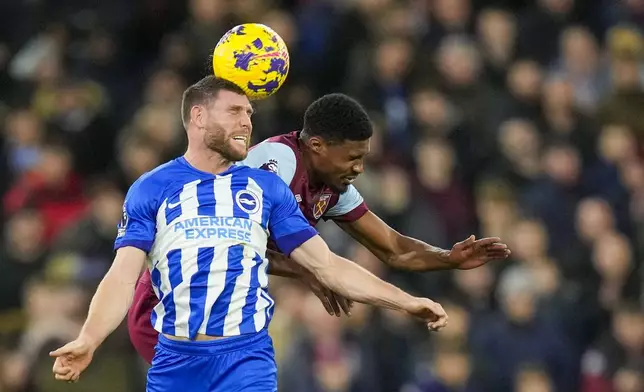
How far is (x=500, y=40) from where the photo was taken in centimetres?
1244

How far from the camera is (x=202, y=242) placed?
5.87 m

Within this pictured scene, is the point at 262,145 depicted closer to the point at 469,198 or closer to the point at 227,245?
the point at 227,245

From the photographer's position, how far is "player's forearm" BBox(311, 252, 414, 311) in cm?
595

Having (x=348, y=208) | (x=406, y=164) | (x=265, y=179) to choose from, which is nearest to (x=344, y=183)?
(x=348, y=208)

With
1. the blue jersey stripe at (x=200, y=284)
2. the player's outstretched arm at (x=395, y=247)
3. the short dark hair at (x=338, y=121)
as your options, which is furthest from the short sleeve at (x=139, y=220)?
the player's outstretched arm at (x=395, y=247)

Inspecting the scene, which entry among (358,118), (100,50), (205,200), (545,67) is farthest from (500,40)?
(205,200)

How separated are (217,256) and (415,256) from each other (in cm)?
156

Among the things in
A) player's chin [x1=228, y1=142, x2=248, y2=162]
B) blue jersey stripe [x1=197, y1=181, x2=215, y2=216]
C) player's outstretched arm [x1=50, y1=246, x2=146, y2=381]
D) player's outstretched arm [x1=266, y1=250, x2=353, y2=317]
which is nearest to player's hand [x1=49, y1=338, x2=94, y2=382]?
player's outstretched arm [x1=50, y1=246, x2=146, y2=381]

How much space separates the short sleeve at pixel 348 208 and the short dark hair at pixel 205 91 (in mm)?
1024

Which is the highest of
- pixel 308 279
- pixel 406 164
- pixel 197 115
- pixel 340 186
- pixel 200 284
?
pixel 197 115

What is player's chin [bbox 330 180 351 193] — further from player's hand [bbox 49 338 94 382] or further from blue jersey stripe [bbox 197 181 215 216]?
player's hand [bbox 49 338 94 382]

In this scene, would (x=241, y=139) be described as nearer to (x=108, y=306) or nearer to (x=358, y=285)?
(x=358, y=285)

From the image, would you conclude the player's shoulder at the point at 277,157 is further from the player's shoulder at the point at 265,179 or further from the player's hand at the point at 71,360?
the player's hand at the point at 71,360

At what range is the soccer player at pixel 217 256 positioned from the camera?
5863 millimetres
